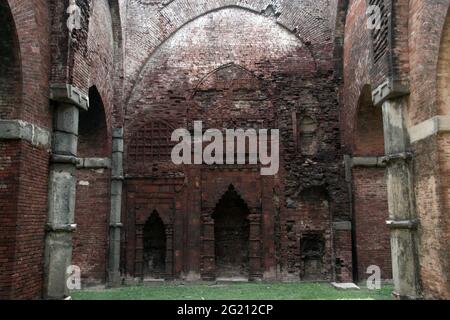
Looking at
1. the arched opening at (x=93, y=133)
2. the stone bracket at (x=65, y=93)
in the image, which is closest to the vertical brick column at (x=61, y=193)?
the stone bracket at (x=65, y=93)

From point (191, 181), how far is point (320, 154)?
3.66 metres

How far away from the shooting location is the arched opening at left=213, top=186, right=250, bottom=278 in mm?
12195

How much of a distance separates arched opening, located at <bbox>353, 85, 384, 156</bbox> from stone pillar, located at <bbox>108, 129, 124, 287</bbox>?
20.3 feet

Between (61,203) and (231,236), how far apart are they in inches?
233

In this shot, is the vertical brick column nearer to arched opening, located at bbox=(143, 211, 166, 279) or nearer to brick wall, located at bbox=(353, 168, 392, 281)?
arched opening, located at bbox=(143, 211, 166, 279)

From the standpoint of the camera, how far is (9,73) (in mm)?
6582

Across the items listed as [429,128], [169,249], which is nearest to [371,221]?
[429,128]

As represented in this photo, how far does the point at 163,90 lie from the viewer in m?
12.7

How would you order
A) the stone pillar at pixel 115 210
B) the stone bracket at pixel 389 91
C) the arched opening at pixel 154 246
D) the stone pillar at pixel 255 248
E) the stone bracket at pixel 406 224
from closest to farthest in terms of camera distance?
1. the stone bracket at pixel 406 224
2. the stone bracket at pixel 389 91
3. the stone pillar at pixel 115 210
4. the stone pillar at pixel 255 248
5. the arched opening at pixel 154 246

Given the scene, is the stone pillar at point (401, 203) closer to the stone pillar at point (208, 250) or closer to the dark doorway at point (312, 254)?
the dark doorway at point (312, 254)

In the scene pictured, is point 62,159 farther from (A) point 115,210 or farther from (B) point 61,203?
(A) point 115,210

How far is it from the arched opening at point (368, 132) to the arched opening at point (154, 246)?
5.62 m

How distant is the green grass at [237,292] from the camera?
9289 millimetres
